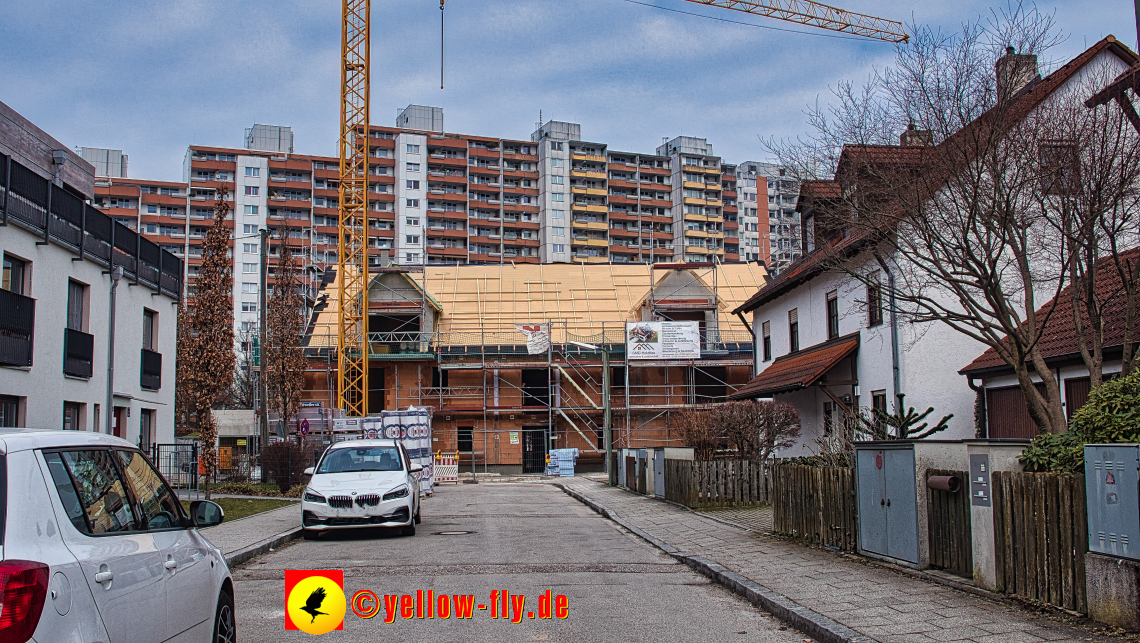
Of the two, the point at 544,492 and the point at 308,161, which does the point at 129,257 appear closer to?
the point at 544,492

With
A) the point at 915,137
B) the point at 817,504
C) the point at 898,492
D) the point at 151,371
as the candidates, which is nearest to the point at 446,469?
the point at 151,371

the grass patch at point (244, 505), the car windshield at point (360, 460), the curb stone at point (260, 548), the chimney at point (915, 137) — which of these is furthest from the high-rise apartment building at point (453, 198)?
the chimney at point (915, 137)

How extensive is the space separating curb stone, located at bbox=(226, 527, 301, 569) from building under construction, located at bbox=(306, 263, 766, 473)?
1189 inches

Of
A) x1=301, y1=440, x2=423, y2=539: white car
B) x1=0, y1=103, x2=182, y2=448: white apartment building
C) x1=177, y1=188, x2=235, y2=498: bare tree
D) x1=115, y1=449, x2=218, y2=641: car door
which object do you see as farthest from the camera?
x1=177, y1=188, x2=235, y2=498: bare tree

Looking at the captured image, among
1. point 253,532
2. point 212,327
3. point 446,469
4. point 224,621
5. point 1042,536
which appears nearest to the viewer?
point 224,621

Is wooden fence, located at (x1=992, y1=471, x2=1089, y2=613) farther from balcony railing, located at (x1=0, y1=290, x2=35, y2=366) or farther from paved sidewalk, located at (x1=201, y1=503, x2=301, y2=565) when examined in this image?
balcony railing, located at (x1=0, y1=290, x2=35, y2=366)

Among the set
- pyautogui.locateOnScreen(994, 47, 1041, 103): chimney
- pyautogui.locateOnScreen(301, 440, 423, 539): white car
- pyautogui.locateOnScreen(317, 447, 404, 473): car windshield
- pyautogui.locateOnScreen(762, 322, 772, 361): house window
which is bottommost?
pyautogui.locateOnScreen(301, 440, 423, 539): white car

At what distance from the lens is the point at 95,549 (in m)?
4.24

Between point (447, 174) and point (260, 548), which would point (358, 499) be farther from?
point (447, 174)

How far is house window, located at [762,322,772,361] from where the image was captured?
32719 millimetres

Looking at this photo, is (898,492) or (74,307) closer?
(898,492)

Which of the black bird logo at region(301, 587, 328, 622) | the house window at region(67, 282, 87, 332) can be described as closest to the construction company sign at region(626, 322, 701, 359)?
the house window at region(67, 282, 87, 332)

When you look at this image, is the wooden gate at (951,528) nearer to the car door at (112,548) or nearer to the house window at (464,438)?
the car door at (112,548)

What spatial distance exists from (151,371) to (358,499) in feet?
50.2
